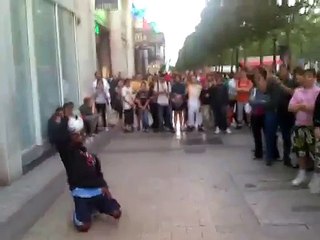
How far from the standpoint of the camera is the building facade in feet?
30.9

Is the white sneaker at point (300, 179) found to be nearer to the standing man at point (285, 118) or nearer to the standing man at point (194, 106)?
the standing man at point (285, 118)

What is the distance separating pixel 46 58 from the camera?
13562 millimetres

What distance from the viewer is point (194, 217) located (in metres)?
7.69

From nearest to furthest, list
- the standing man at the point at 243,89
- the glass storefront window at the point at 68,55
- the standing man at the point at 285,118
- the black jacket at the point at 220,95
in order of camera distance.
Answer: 1. the standing man at the point at 285,118
2. the glass storefront window at the point at 68,55
3. the standing man at the point at 243,89
4. the black jacket at the point at 220,95

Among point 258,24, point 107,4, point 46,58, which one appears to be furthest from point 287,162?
point 258,24

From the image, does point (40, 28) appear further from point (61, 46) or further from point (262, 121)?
point (262, 121)

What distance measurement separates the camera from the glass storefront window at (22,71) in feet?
35.9

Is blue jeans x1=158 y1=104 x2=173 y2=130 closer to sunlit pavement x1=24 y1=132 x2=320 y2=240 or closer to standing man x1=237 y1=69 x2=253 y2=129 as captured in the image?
standing man x1=237 y1=69 x2=253 y2=129

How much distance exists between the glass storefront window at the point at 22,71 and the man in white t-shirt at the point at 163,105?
7.21 metres

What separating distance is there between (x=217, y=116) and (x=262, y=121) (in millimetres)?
5822

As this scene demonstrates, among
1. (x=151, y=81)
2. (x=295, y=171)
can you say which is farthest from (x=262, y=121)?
(x=151, y=81)

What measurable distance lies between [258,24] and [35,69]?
1462 cm

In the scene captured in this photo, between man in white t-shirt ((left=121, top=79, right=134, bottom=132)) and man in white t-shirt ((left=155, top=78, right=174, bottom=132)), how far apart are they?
0.83m

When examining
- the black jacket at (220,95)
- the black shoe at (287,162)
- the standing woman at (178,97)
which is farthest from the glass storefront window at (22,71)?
the standing woman at (178,97)
